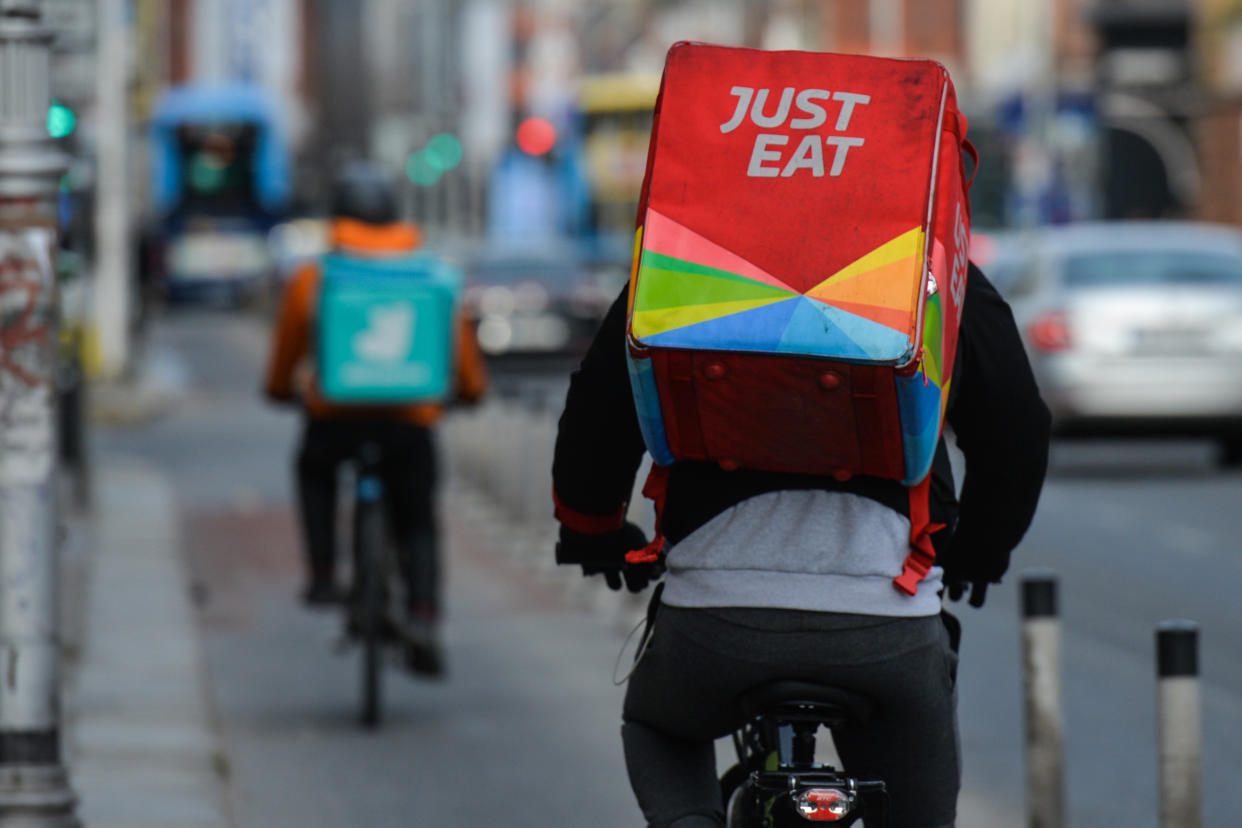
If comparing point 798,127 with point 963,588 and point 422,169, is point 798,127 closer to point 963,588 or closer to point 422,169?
point 963,588

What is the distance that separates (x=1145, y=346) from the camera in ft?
55.9

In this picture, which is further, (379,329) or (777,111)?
(379,329)

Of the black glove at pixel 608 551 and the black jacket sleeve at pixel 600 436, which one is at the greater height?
the black jacket sleeve at pixel 600 436

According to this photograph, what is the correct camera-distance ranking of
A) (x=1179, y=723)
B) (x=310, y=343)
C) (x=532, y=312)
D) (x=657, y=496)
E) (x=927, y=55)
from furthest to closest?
(x=927, y=55) < (x=532, y=312) < (x=310, y=343) < (x=1179, y=723) < (x=657, y=496)

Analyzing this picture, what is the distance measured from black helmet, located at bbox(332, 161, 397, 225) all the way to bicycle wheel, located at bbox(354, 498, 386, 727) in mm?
959

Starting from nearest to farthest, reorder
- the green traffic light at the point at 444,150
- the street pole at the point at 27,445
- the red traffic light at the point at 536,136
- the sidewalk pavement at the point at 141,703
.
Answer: the street pole at the point at 27,445
the sidewalk pavement at the point at 141,703
the red traffic light at the point at 536,136
the green traffic light at the point at 444,150

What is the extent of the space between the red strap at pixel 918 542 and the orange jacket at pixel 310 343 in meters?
5.03

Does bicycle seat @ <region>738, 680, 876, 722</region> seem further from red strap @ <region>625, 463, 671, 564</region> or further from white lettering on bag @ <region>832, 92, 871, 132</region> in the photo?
white lettering on bag @ <region>832, 92, 871, 132</region>

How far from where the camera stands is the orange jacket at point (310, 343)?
334 inches

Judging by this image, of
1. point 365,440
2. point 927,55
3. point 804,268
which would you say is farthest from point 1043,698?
point 927,55

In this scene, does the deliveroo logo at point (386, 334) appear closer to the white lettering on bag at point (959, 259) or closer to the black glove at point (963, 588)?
the black glove at point (963, 588)

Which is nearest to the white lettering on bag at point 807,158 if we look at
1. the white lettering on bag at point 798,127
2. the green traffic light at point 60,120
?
the white lettering on bag at point 798,127

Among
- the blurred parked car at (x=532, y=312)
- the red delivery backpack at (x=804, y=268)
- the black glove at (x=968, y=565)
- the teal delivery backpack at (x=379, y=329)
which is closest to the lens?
the red delivery backpack at (x=804, y=268)

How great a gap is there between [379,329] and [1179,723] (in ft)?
12.4
